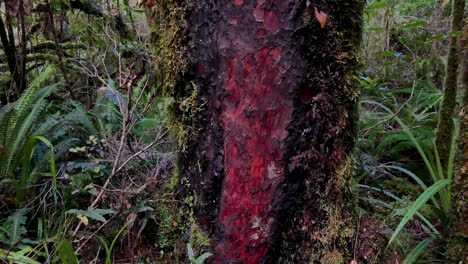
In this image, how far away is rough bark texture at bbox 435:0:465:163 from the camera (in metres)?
2.38

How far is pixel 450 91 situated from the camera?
238 cm

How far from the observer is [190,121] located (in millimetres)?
1697

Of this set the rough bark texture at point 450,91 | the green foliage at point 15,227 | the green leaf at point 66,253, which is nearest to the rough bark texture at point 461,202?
the rough bark texture at point 450,91

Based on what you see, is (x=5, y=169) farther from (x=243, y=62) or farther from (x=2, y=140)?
(x=243, y=62)

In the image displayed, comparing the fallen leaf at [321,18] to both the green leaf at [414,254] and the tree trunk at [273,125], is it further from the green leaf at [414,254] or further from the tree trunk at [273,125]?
the green leaf at [414,254]

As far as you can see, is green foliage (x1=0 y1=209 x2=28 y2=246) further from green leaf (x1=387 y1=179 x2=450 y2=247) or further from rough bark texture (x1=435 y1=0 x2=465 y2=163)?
rough bark texture (x1=435 y1=0 x2=465 y2=163)

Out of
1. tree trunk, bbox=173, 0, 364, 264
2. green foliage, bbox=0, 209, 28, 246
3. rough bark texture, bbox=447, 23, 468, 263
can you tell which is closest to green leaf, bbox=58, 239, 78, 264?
green foliage, bbox=0, 209, 28, 246

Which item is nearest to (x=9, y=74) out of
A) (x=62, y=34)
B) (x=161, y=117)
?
(x=62, y=34)

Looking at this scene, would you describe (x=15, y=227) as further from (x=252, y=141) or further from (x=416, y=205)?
(x=416, y=205)

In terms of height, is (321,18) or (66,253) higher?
(321,18)

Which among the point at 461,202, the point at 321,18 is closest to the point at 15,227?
the point at 321,18

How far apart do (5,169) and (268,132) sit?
1.82 metres

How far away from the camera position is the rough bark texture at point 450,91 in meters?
2.38

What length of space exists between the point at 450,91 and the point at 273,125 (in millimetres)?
1765
